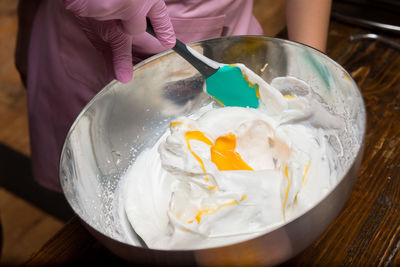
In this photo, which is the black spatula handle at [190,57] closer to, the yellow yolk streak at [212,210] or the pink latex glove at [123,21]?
the pink latex glove at [123,21]

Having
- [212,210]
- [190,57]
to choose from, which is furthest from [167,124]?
[212,210]

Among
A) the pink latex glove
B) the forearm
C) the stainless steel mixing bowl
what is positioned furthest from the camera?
the forearm

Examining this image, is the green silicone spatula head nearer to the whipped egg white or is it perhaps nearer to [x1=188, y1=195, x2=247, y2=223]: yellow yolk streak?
the whipped egg white

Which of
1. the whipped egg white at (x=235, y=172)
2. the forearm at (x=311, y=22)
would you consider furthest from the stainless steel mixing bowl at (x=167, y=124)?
the forearm at (x=311, y=22)

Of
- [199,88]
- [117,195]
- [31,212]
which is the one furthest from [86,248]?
[31,212]

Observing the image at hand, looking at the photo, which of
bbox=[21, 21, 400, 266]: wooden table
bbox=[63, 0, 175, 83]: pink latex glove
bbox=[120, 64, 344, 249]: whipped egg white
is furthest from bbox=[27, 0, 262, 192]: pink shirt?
bbox=[21, 21, 400, 266]: wooden table

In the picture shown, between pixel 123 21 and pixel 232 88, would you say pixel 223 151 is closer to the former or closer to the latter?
pixel 232 88

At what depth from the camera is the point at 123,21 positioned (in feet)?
2.29

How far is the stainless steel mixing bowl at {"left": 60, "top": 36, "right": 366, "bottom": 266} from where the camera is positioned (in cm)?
51

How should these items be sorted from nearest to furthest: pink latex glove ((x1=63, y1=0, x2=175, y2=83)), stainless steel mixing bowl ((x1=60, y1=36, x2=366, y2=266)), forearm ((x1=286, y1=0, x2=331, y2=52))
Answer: stainless steel mixing bowl ((x1=60, y1=36, x2=366, y2=266)), pink latex glove ((x1=63, y1=0, x2=175, y2=83)), forearm ((x1=286, y1=0, x2=331, y2=52))

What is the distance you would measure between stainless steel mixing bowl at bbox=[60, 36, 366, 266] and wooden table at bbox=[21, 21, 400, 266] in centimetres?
8

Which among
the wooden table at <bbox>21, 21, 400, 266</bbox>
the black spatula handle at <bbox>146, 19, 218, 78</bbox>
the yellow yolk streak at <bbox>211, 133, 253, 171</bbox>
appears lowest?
the wooden table at <bbox>21, 21, 400, 266</bbox>

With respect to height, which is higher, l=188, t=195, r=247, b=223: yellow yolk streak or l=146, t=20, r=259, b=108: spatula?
l=146, t=20, r=259, b=108: spatula

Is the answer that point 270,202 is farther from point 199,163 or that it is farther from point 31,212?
point 31,212
